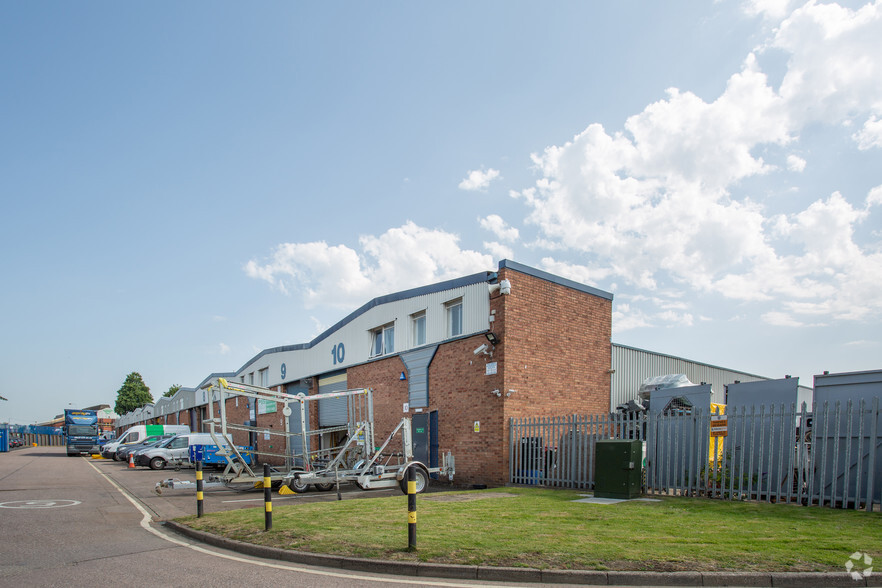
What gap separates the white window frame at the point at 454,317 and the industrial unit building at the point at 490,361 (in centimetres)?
3

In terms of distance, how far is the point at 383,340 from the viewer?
2250 cm

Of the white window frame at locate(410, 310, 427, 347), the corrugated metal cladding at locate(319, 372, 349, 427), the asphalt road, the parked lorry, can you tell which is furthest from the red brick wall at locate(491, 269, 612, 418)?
the parked lorry

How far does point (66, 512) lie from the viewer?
1193 cm

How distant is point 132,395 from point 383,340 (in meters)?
102

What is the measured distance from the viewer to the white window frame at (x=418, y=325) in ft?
65.4

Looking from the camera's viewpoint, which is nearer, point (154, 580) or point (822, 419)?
point (154, 580)

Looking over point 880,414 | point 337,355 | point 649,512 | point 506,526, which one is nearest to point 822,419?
point 880,414

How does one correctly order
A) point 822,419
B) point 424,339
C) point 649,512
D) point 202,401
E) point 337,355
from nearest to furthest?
point 649,512 < point 822,419 < point 424,339 < point 337,355 < point 202,401

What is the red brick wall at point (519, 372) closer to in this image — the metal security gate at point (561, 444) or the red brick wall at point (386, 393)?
the metal security gate at point (561, 444)

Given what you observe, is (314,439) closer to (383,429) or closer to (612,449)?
(383,429)

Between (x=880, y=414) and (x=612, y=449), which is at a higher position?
(x=880, y=414)

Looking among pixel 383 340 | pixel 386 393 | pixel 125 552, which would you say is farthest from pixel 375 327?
pixel 125 552

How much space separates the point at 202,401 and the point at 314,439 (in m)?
25.4

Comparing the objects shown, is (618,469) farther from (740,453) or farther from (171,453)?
(171,453)
